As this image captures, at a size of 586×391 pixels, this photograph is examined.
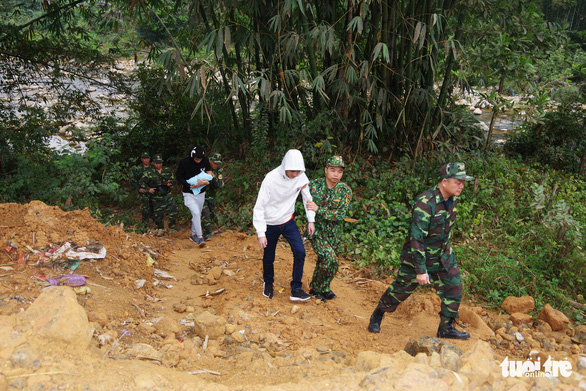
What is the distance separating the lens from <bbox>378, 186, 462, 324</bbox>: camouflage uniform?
3.24 meters

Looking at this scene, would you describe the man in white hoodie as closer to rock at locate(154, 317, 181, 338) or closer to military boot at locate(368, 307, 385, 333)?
military boot at locate(368, 307, 385, 333)

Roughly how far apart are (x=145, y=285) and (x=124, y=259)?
18.8 inches

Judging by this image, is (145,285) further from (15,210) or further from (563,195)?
(563,195)

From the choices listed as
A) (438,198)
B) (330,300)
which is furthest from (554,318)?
(330,300)

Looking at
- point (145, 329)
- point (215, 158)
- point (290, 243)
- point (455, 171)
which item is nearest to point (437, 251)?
point (455, 171)

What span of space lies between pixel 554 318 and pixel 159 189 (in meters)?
5.11

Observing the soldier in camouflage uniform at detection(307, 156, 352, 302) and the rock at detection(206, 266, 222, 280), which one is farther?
the rock at detection(206, 266, 222, 280)

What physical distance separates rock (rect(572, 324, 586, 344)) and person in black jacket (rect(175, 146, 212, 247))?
4391 millimetres

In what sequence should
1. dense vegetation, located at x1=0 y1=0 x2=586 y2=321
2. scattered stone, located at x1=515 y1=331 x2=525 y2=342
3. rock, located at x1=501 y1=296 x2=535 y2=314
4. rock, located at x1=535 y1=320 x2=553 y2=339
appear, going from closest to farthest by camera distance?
scattered stone, located at x1=515 y1=331 x2=525 y2=342 → rock, located at x1=535 y1=320 x2=553 y2=339 → rock, located at x1=501 y1=296 x2=535 y2=314 → dense vegetation, located at x1=0 y1=0 x2=586 y2=321

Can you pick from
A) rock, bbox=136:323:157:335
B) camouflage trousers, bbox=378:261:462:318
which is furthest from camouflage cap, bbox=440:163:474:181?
rock, bbox=136:323:157:335

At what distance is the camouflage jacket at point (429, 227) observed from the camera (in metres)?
3.23

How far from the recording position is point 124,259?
4441 millimetres

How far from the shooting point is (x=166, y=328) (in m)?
3.26

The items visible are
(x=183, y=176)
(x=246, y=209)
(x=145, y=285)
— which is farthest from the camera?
(x=246, y=209)
